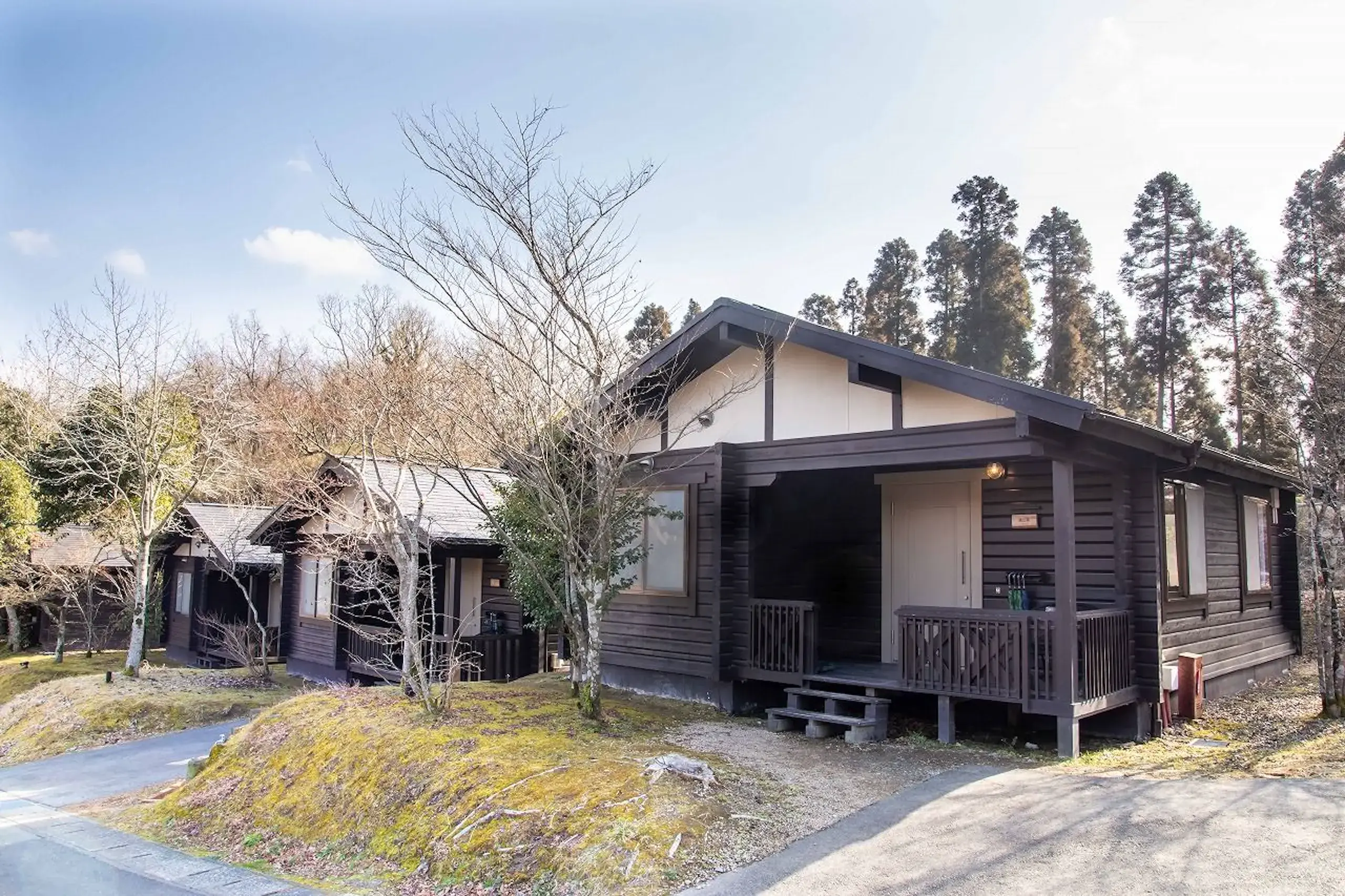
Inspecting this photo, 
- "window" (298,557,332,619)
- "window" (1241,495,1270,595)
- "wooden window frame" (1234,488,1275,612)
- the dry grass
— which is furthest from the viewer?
"window" (298,557,332,619)

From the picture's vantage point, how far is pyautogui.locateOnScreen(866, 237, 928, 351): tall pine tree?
33.1 meters

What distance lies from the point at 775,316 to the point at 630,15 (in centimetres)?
364

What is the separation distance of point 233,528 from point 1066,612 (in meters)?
18.3

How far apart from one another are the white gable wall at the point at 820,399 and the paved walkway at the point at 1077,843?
389cm

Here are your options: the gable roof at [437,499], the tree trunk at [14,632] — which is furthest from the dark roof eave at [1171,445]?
the tree trunk at [14,632]

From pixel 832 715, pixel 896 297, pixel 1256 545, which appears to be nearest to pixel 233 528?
pixel 832 715

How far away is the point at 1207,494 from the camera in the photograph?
10922 mm

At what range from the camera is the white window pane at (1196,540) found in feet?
32.7

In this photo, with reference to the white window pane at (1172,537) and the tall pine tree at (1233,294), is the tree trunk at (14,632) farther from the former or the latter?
the tall pine tree at (1233,294)

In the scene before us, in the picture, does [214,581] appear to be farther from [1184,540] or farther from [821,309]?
[821,309]

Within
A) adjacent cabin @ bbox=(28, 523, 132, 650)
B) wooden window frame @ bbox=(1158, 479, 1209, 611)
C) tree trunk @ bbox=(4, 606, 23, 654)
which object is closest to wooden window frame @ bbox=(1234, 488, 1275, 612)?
wooden window frame @ bbox=(1158, 479, 1209, 611)

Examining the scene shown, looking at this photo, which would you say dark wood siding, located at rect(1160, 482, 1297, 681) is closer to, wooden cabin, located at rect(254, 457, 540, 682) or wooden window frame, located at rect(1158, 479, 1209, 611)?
wooden window frame, located at rect(1158, 479, 1209, 611)

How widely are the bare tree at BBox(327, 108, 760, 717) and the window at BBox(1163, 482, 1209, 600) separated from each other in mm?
5777

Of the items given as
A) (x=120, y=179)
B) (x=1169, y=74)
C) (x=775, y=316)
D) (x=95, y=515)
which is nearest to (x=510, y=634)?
(x=775, y=316)
